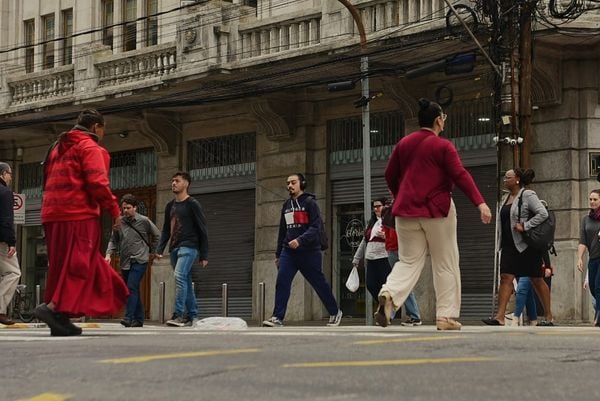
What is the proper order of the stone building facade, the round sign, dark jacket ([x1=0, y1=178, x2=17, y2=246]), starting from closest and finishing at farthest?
dark jacket ([x1=0, y1=178, x2=17, y2=246]) → the stone building facade → the round sign

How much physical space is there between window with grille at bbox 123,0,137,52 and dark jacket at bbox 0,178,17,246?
53.1ft

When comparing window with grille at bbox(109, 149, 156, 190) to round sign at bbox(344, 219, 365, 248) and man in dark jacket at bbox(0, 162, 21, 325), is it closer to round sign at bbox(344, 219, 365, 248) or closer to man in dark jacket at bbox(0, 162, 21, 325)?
round sign at bbox(344, 219, 365, 248)

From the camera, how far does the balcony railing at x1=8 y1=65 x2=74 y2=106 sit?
1200 inches

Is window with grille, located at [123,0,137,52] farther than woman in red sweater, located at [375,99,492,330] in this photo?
Yes

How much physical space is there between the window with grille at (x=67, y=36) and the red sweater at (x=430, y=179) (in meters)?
22.3

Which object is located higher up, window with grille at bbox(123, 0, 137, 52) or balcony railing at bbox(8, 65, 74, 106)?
window with grille at bbox(123, 0, 137, 52)

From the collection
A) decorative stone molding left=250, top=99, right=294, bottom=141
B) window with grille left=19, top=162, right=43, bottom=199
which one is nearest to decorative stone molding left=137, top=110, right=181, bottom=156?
decorative stone molding left=250, top=99, right=294, bottom=141

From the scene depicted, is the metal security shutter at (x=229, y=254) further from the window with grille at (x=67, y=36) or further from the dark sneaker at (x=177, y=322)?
the dark sneaker at (x=177, y=322)

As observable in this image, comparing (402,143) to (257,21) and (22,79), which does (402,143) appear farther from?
(22,79)

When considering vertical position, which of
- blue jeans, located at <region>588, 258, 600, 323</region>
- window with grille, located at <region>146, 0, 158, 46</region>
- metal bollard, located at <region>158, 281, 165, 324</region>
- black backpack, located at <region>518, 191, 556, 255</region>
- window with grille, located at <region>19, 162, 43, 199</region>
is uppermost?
window with grille, located at <region>146, 0, 158, 46</region>

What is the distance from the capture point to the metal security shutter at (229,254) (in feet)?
92.8

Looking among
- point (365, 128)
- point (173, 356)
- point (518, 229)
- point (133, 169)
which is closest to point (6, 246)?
point (518, 229)

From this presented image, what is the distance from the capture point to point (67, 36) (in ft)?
109

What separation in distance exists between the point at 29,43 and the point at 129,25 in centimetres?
408
